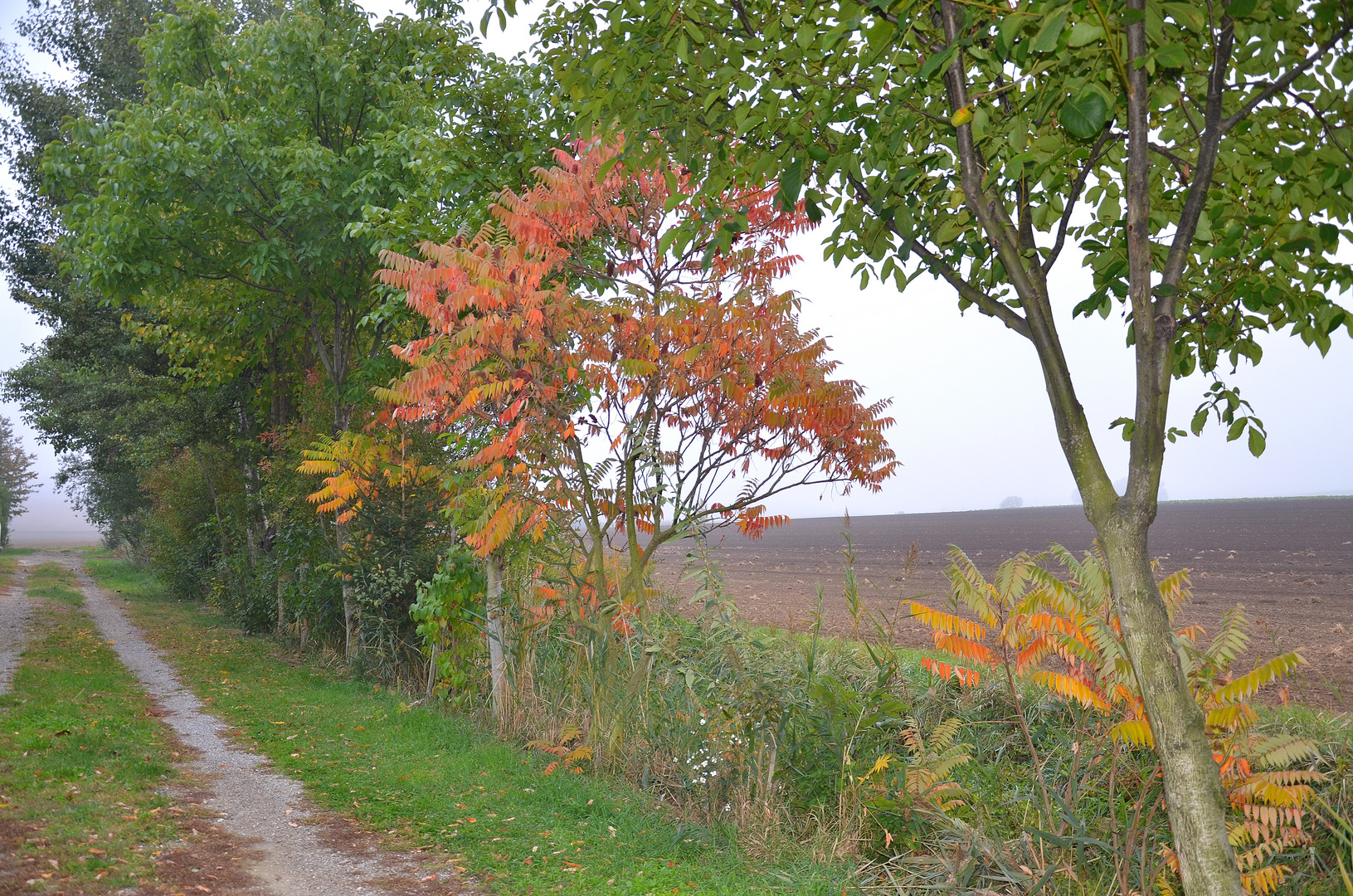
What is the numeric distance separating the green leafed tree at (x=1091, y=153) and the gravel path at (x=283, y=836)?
4.35 m

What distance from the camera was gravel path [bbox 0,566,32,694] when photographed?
13.1 metres

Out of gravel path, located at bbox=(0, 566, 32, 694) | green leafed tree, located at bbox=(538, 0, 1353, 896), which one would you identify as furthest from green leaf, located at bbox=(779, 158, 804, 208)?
gravel path, located at bbox=(0, 566, 32, 694)

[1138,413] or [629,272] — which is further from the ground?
[629,272]

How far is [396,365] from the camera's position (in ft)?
44.9

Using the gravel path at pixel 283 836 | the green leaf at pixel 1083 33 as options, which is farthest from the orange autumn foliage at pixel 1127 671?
the gravel path at pixel 283 836

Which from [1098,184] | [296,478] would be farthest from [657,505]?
[296,478]

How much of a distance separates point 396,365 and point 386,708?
5.56m

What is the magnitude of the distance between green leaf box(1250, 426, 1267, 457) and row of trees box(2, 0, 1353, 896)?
2 cm

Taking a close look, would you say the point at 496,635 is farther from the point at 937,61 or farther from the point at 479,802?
the point at 937,61

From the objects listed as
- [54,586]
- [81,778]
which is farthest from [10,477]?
[81,778]

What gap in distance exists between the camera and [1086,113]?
3.17m

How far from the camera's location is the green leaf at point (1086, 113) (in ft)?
10.3

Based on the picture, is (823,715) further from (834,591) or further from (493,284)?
(834,591)

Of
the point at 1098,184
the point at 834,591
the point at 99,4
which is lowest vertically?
the point at 834,591
